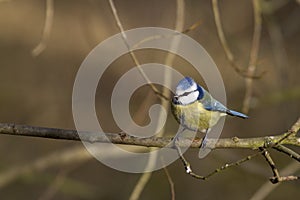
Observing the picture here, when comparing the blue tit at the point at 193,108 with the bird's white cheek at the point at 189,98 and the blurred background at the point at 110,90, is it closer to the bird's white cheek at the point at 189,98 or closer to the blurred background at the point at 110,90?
the bird's white cheek at the point at 189,98

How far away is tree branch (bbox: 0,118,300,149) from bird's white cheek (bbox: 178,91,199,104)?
0.19m

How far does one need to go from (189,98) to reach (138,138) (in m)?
0.32

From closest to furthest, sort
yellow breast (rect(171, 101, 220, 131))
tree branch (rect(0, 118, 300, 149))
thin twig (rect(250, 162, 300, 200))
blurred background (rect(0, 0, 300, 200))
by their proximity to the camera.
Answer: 1. tree branch (rect(0, 118, 300, 149))
2. yellow breast (rect(171, 101, 220, 131))
3. thin twig (rect(250, 162, 300, 200))
4. blurred background (rect(0, 0, 300, 200))

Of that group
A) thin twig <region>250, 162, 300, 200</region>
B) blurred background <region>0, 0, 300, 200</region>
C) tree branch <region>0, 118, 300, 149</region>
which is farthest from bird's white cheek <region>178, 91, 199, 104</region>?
thin twig <region>250, 162, 300, 200</region>

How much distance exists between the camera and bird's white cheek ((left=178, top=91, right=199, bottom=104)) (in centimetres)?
190

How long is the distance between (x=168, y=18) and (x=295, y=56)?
5.59ft

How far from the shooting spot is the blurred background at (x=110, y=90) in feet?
11.2

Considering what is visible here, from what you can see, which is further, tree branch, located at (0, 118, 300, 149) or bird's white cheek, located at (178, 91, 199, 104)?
bird's white cheek, located at (178, 91, 199, 104)

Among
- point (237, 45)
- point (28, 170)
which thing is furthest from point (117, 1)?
point (28, 170)

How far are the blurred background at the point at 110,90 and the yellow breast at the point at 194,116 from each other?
73 centimetres

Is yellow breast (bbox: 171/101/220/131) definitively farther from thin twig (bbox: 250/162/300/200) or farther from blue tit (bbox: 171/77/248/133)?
thin twig (bbox: 250/162/300/200)

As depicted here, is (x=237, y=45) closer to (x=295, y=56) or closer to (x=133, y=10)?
(x=295, y=56)

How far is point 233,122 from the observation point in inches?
224

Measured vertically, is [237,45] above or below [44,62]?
above
